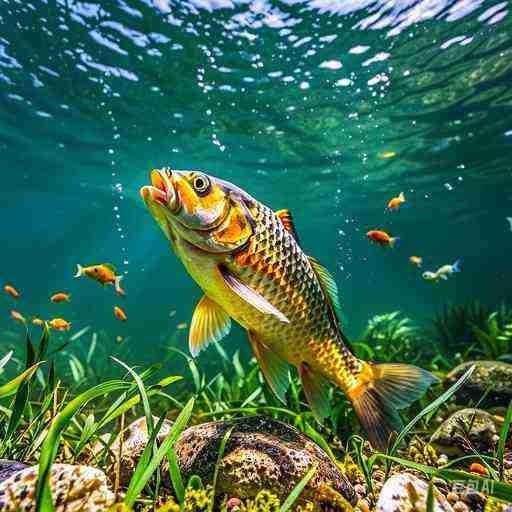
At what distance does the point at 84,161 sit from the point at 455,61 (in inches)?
864

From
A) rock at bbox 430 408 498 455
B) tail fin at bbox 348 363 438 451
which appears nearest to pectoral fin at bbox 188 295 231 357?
tail fin at bbox 348 363 438 451

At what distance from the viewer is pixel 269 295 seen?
6.98ft

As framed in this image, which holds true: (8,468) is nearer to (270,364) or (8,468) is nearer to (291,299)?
(270,364)

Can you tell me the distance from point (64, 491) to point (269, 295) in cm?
145

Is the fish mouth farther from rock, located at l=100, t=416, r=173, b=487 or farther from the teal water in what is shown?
the teal water

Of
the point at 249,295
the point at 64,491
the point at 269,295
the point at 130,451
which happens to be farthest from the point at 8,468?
the point at 269,295

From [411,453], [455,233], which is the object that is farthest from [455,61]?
[455,233]

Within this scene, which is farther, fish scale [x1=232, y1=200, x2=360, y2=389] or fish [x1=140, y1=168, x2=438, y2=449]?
fish scale [x1=232, y1=200, x2=360, y2=389]

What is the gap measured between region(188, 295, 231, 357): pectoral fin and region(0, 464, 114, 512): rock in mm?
949

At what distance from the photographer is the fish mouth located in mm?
1913

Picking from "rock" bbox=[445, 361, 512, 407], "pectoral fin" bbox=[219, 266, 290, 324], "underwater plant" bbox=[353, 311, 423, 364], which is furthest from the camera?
"underwater plant" bbox=[353, 311, 423, 364]

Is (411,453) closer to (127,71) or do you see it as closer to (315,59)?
(315,59)

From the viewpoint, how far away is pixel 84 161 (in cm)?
2231

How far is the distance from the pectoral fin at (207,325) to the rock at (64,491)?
3.11 feet
